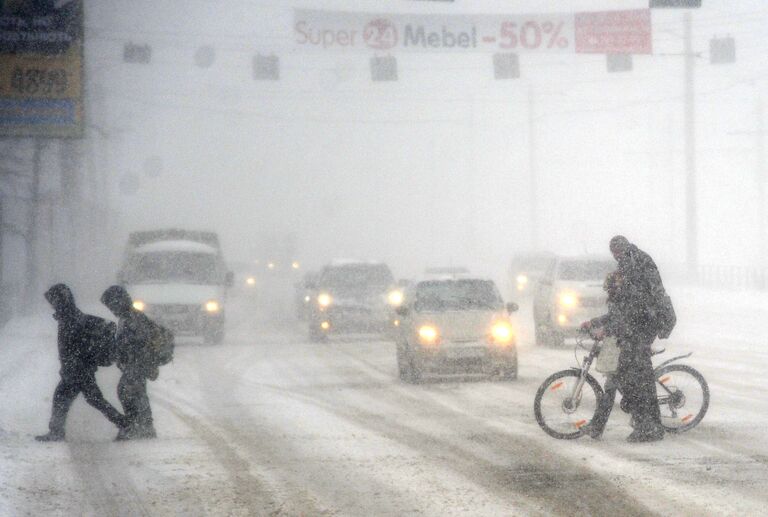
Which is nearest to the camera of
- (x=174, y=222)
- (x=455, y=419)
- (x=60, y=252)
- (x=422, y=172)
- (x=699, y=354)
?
(x=455, y=419)

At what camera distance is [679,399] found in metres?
13.1

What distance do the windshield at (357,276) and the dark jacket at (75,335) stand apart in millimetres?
17468

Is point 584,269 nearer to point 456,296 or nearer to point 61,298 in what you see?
point 456,296

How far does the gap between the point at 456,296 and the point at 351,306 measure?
9.66 m

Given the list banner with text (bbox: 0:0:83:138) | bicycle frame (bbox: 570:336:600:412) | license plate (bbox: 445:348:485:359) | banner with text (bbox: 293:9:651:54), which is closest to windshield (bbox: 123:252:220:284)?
banner with text (bbox: 0:0:83:138)

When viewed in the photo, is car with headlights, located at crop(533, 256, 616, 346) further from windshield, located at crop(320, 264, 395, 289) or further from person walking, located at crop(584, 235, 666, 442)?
person walking, located at crop(584, 235, 666, 442)

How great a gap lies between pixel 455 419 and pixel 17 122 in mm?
10013

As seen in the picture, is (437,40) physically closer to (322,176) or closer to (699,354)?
(699,354)

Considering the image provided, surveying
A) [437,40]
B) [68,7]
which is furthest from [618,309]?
[437,40]

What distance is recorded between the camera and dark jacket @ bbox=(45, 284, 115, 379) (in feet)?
43.0

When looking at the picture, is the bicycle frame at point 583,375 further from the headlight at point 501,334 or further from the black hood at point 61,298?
the headlight at point 501,334

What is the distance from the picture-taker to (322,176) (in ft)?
544

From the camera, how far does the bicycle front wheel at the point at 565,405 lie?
42.3 ft

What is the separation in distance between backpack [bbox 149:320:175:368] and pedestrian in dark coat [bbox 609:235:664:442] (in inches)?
171
